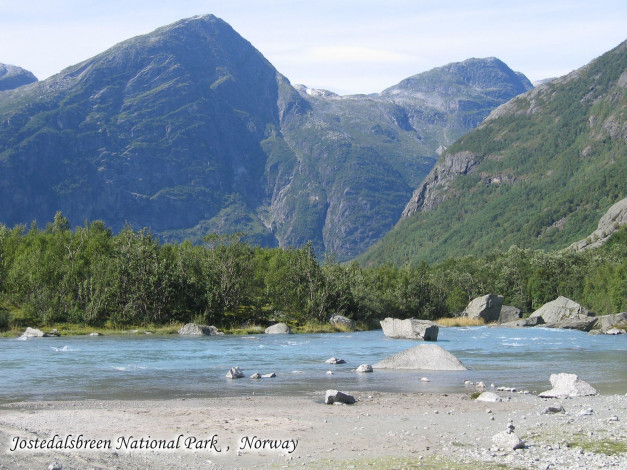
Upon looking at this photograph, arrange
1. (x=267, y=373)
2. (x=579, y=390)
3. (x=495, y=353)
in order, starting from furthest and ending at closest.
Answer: (x=495, y=353) < (x=267, y=373) < (x=579, y=390)

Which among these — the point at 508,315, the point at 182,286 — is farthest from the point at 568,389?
the point at 508,315

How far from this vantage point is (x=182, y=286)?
8938 centimetres

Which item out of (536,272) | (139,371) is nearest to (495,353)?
(139,371)

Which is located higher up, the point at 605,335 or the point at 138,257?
the point at 138,257

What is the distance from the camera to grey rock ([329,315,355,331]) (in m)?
95.0

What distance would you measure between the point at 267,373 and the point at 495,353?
25.6 m

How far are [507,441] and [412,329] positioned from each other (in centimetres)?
5588

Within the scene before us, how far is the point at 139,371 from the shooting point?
130 feet

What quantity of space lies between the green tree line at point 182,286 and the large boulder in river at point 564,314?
12973 mm

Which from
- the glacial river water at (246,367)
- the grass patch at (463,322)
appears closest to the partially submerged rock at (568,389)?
the glacial river water at (246,367)

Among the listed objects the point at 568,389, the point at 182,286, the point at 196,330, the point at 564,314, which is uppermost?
the point at 568,389

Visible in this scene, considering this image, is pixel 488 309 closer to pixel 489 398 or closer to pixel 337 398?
pixel 489 398

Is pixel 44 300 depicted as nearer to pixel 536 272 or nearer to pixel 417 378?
pixel 417 378

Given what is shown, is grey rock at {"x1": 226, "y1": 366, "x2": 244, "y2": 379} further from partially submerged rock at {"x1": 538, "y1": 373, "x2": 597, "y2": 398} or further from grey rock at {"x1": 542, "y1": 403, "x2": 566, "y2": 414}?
grey rock at {"x1": 542, "y1": 403, "x2": 566, "y2": 414}
